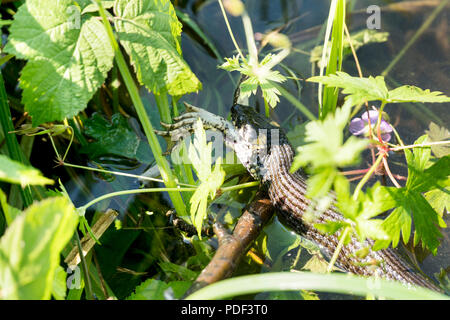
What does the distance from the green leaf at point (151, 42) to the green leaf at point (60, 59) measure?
94 mm

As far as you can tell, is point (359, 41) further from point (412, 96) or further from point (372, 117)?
point (412, 96)

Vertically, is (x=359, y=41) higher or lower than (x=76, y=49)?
lower

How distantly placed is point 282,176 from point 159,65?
0.89 m

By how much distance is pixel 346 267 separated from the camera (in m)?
1.97

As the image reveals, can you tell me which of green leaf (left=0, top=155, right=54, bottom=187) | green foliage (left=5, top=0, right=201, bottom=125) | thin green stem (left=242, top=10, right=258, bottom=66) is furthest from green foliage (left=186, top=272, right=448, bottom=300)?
thin green stem (left=242, top=10, right=258, bottom=66)

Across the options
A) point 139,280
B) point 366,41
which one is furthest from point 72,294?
point 366,41

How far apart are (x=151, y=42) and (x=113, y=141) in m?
0.98

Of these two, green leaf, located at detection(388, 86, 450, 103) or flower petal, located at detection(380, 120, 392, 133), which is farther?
flower petal, located at detection(380, 120, 392, 133)

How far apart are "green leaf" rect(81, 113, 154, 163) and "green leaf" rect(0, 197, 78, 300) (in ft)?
4.65

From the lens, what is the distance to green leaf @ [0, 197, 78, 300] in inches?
36.5

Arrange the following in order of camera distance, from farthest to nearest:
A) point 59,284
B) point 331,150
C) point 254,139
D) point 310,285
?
point 254,139
point 59,284
point 310,285
point 331,150

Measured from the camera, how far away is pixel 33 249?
37.2 inches

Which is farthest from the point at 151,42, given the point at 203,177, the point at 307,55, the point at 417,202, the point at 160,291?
the point at 307,55

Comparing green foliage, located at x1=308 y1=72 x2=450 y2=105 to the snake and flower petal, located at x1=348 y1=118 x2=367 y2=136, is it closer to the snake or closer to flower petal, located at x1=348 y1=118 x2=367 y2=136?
the snake
